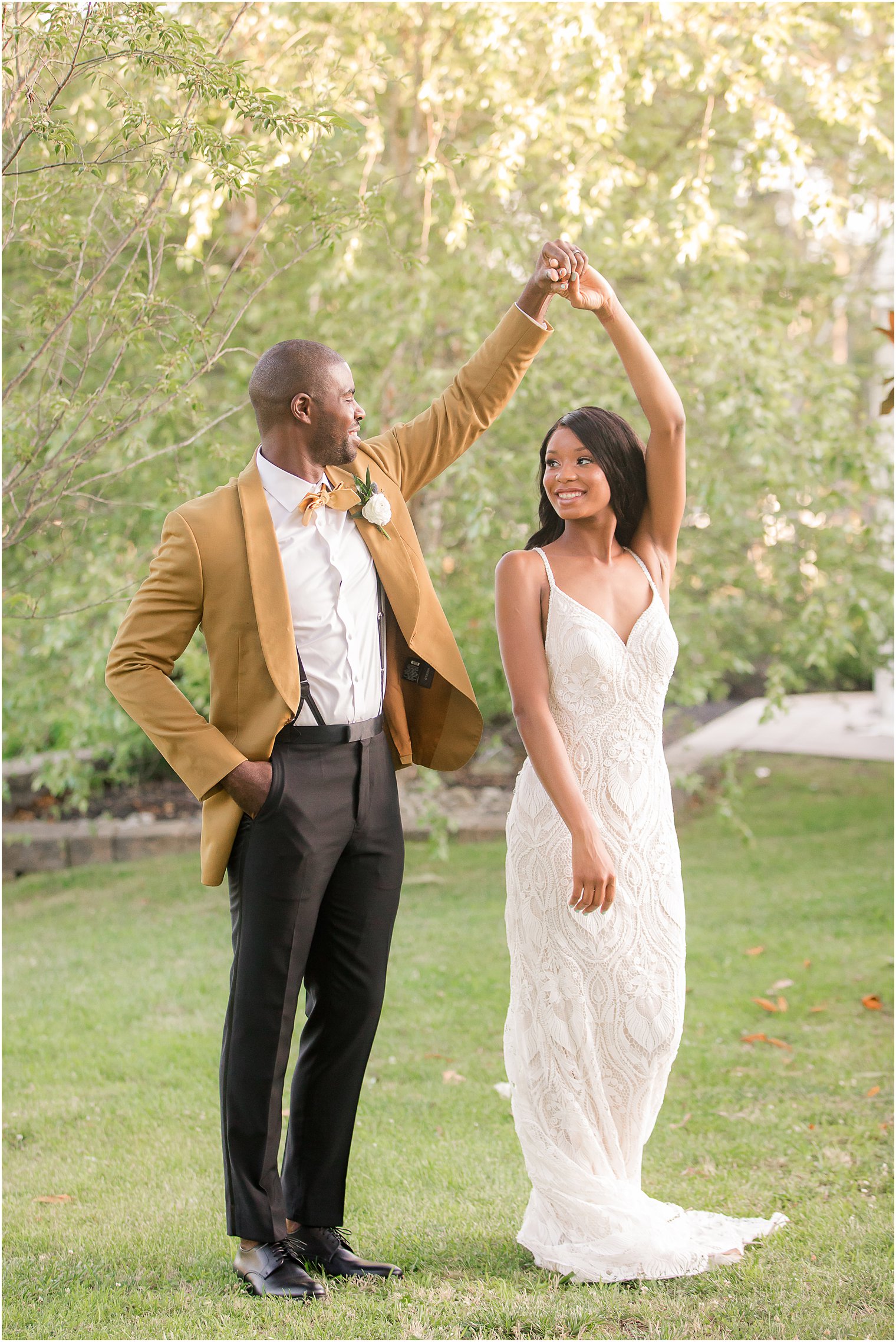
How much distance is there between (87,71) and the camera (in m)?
3.29

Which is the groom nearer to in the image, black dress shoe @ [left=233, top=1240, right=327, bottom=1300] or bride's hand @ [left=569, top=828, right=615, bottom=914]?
black dress shoe @ [left=233, top=1240, right=327, bottom=1300]

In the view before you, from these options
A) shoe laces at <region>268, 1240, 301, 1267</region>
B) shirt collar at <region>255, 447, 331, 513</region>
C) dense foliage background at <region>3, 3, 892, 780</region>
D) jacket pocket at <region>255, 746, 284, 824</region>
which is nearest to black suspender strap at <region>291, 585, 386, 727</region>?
jacket pocket at <region>255, 746, 284, 824</region>

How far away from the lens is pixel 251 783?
2828 millimetres

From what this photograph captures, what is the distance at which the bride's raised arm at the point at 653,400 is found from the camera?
3078 mm

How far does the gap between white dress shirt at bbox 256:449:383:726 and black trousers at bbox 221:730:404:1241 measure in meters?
0.13

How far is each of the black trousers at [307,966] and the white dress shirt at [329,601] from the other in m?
0.13

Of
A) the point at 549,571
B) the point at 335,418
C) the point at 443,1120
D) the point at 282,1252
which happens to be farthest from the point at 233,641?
the point at 443,1120

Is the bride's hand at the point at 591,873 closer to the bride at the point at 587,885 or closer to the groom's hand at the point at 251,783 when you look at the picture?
the bride at the point at 587,885

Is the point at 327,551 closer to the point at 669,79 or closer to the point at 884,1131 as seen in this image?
the point at 884,1131

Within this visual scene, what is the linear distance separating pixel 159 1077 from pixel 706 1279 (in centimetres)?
260

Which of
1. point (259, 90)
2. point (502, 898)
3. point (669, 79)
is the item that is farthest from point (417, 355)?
point (259, 90)

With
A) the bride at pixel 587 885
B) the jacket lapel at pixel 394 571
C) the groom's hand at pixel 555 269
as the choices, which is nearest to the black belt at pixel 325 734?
the jacket lapel at pixel 394 571

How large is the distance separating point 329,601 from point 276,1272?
63.6 inches

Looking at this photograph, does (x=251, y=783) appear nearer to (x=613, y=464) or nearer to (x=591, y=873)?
(x=591, y=873)
